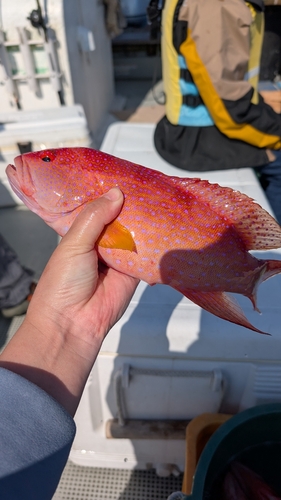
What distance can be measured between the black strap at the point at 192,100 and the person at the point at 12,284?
1.90 meters

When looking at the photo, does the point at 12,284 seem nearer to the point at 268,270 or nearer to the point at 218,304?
the point at 218,304

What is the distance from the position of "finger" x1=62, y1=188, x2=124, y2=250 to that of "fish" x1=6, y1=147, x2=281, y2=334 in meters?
0.05

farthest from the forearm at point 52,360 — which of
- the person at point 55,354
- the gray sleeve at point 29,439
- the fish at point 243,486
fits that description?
the fish at point 243,486

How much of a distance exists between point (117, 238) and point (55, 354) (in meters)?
0.49

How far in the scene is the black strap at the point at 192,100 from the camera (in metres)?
2.88

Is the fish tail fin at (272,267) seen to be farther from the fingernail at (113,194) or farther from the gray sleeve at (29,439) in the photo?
the gray sleeve at (29,439)

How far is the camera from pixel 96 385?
6.08 feet

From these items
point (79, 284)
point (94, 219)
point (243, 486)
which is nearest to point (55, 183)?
point (94, 219)

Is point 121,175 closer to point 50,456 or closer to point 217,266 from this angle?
point 217,266

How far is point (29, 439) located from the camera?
0.86 m

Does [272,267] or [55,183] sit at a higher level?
[55,183]

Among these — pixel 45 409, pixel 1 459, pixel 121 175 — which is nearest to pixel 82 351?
pixel 45 409

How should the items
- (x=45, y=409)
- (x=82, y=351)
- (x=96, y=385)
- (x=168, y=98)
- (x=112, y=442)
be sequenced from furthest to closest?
(x=168, y=98)
(x=112, y=442)
(x=96, y=385)
(x=82, y=351)
(x=45, y=409)

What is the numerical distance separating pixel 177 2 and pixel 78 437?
10.3 ft
